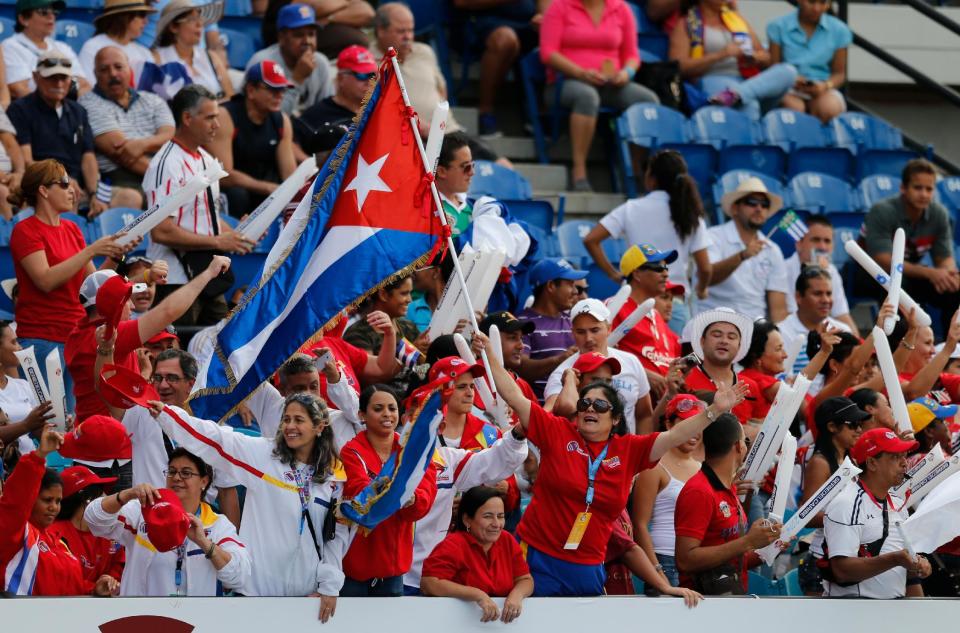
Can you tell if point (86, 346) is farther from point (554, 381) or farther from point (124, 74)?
point (124, 74)

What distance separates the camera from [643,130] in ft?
41.1

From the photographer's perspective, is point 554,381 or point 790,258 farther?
point 790,258

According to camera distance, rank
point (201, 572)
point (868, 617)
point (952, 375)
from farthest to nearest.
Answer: point (952, 375) → point (868, 617) → point (201, 572)

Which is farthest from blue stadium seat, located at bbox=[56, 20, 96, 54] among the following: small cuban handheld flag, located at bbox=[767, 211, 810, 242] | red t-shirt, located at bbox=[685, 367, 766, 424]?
red t-shirt, located at bbox=[685, 367, 766, 424]

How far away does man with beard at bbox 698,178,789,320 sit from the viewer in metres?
10.8

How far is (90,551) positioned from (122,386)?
30.1 inches

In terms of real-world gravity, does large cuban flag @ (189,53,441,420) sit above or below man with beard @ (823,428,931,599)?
above

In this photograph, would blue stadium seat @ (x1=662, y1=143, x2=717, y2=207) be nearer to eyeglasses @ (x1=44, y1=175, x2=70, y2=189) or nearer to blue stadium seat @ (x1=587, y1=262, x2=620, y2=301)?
blue stadium seat @ (x1=587, y1=262, x2=620, y2=301)

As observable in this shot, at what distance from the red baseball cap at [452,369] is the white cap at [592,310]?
137 centimetres

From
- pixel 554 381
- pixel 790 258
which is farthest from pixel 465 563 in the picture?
pixel 790 258

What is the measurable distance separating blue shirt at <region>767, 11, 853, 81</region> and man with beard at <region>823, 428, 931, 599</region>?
22.7 ft

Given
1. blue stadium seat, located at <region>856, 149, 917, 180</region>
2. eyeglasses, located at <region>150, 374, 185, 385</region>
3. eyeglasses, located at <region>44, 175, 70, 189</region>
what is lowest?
blue stadium seat, located at <region>856, 149, 917, 180</region>

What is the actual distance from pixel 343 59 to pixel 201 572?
4.69 meters

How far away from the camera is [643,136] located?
12508 millimetres
